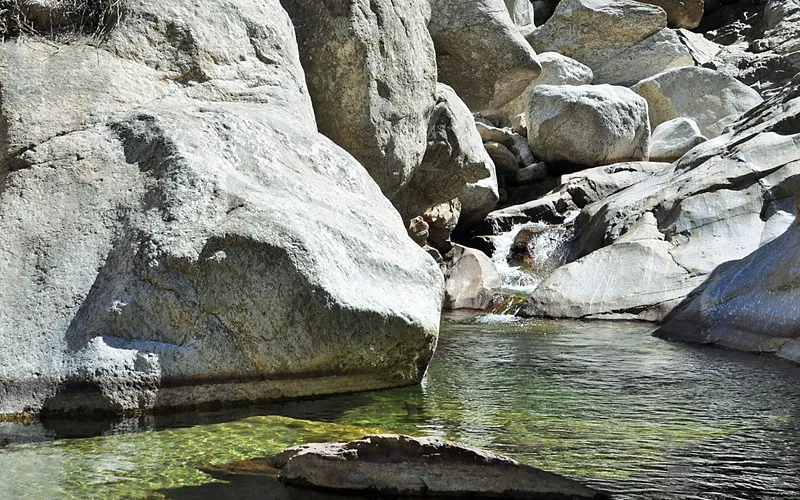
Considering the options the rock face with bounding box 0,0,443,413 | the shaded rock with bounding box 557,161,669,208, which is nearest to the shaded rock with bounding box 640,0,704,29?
the shaded rock with bounding box 557,161,669,208

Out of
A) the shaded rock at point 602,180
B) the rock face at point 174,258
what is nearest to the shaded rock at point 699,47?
the shaded rock at point 602,180

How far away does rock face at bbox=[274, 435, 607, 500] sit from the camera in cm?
405

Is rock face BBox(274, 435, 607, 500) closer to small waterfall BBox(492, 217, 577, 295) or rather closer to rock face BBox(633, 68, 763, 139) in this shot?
small waterfall BBox(492, 217, 577, 295)

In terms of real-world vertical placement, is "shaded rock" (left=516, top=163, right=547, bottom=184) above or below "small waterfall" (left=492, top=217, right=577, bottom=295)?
above

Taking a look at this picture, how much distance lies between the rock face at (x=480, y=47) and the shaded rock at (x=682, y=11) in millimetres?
19856

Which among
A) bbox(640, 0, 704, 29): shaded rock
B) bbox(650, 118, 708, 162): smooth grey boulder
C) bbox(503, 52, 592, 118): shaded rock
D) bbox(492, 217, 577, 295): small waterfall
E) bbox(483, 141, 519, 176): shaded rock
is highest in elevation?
bbox(640, 0, 704, 29): shaded rock

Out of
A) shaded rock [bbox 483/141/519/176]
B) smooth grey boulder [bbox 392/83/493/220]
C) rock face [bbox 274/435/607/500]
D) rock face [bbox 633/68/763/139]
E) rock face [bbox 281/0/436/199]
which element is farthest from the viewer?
rock face [bbox 633/68/763/139]

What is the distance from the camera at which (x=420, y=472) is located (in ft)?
13.6

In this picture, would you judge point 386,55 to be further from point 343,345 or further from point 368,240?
point 343,345

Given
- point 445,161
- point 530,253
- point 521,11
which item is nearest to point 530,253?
point 530,253

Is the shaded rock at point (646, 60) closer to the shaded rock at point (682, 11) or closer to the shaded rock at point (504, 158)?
the shaded rock at point (682, 11)

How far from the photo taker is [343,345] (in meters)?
6.03

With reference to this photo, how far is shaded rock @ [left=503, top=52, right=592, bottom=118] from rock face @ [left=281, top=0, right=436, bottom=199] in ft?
49.1

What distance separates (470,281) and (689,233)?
3799mm
